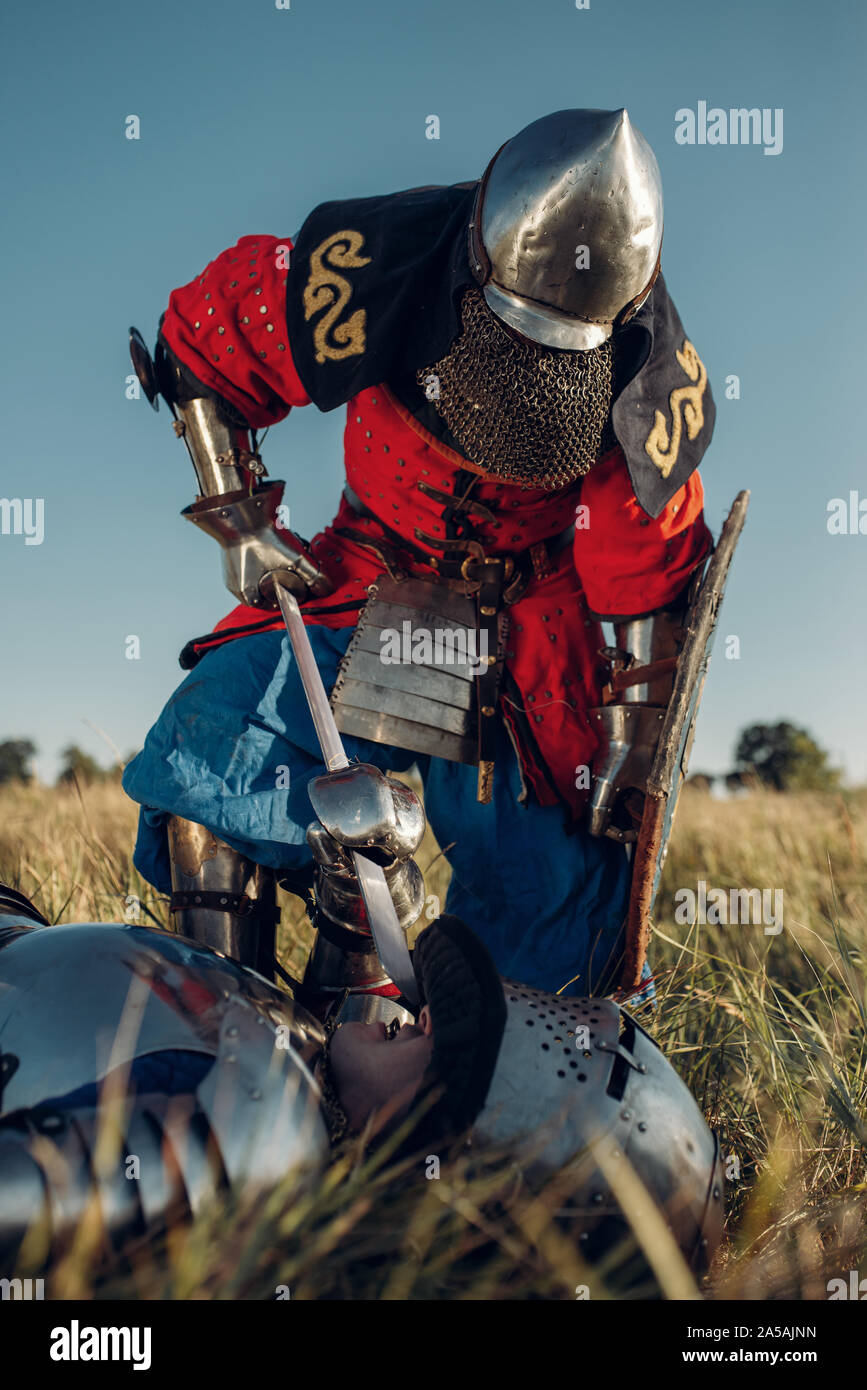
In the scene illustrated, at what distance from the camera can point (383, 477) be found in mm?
2469

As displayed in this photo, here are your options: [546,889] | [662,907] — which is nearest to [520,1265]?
[546,889]

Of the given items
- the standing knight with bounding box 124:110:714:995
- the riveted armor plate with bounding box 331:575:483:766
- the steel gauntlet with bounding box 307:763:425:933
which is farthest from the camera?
the riveted armor plate with bounding box 331:575:483:766

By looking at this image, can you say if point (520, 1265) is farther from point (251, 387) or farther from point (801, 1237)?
point (251, 387)

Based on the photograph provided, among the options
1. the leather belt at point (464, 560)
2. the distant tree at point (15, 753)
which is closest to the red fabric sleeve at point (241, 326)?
the leather belt at point (464, 560)

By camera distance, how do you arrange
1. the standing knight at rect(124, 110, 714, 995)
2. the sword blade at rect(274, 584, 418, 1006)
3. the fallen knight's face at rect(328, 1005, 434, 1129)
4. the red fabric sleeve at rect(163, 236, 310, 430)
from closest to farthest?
the fallen knight's face at rect(328, 1005, 434, 1129) < the sword blade at rect(274, 584, 418, 1006) < the standing knight at rect(124, 110, 714, 995) < the red fabric sleeve at rect(163, 236, 310, 430)

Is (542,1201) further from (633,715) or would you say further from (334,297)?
(334,297)

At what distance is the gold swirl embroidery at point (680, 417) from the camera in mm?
2270

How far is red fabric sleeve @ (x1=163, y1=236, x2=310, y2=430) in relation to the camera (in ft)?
7.57

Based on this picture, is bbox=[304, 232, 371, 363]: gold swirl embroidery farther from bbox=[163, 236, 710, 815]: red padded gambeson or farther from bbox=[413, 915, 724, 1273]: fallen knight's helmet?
bbox=[413, 915, 724, 1273]: fallen knight's helmet

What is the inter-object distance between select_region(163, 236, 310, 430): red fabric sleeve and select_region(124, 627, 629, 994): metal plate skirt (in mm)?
608

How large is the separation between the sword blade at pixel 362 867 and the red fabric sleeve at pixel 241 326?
1.62ft

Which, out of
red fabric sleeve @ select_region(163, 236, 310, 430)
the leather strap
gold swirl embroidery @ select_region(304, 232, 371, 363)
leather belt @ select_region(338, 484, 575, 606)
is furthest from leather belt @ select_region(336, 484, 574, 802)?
the leather strap

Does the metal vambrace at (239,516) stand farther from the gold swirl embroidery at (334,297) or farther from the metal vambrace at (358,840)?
the metal vambrace at (358,840)
